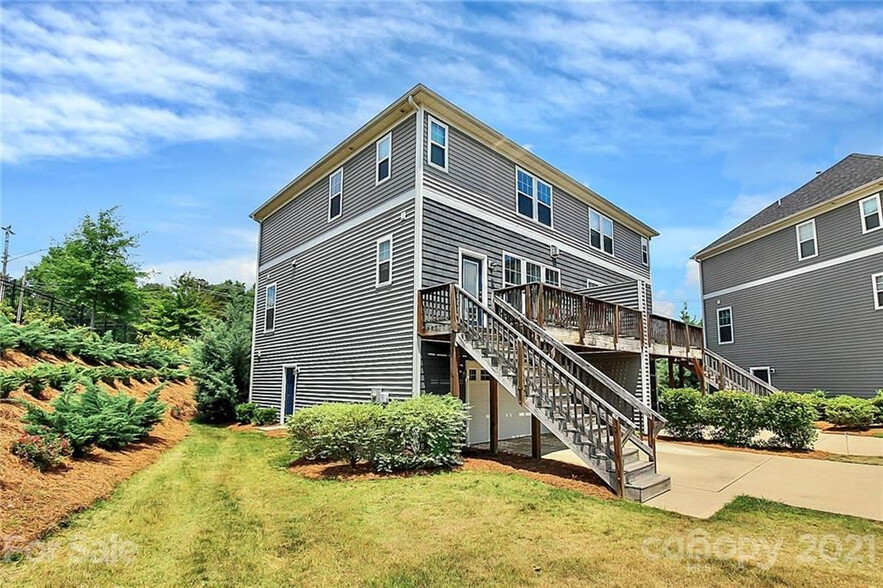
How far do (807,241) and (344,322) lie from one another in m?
18.2

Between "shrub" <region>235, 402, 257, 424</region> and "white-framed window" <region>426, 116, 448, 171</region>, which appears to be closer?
"white-framed window" <region>426, 116, 448, 171</region>

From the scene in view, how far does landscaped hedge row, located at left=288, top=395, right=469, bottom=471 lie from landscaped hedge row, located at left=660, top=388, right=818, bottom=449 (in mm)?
7181

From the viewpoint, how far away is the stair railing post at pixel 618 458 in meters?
6.39

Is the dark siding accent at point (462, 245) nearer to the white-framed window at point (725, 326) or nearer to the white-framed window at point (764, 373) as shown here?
the white-framed window at point (764, 373)

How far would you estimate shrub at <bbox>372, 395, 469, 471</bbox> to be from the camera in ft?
24.9

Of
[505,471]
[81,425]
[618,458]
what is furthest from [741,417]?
[81,425]

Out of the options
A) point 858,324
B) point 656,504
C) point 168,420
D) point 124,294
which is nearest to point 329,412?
point 656,504

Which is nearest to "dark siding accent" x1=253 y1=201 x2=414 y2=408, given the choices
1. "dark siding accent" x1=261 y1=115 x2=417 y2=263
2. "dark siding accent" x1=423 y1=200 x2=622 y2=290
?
"dark siding accent" x1=423 y1=200 x2=622 y2=290

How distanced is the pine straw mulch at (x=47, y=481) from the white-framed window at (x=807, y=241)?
73.3 feet

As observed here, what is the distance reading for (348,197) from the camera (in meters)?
13.0

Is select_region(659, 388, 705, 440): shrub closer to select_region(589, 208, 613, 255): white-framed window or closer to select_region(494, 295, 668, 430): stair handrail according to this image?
select_region(494, 295, 668, 430): stair handrail

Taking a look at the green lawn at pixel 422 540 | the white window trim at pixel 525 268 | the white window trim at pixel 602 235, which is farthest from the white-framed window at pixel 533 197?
the green lawn at pixel 422 540

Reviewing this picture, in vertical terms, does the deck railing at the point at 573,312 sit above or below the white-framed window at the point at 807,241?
below

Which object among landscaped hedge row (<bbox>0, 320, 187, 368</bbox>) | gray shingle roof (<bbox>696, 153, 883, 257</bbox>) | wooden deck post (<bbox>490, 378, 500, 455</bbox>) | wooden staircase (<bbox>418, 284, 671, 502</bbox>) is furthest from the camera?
gray shingle roof (<bbox>696, 153, 883, 257</bbox>)
